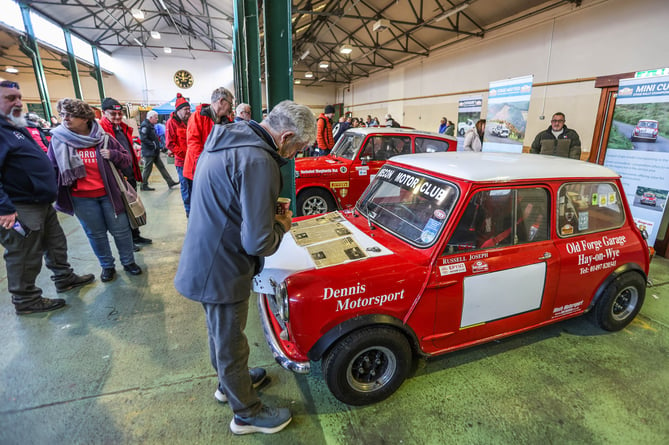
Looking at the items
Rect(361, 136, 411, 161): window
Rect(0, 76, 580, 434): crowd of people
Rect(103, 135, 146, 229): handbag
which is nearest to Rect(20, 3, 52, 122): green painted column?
Rect(0, 76, 580, 434): crowd of people

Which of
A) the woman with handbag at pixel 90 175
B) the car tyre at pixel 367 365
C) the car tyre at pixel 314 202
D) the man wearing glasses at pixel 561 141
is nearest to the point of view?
the car tyre at pixel 367 365

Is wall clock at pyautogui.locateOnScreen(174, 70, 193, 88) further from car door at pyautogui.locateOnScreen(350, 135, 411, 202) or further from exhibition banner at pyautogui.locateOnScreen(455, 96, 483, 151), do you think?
car door at pyautogui.locateOnScreen(350, 135, 411, 202)

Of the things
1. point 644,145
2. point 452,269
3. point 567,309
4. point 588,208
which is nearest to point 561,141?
point 644,145

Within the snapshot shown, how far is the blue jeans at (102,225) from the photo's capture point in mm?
3475

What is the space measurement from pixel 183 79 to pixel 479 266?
30218 millimetres

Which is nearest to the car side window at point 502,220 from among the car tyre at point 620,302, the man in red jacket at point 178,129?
the car tyre at point 620,302

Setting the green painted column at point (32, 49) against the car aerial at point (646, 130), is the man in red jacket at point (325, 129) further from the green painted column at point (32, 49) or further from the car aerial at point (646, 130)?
the green painted column at point (32, 49)

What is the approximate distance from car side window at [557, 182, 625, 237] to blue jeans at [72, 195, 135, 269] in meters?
4.36

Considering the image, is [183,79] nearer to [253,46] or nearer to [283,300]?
[253,46]

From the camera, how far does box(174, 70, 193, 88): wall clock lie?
26.4 m

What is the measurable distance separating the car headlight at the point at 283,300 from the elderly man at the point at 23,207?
8.09 feet

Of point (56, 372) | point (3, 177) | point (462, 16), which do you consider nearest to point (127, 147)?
point (3, 177)

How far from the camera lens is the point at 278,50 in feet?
10.8

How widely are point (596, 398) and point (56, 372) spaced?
3.95 meters
